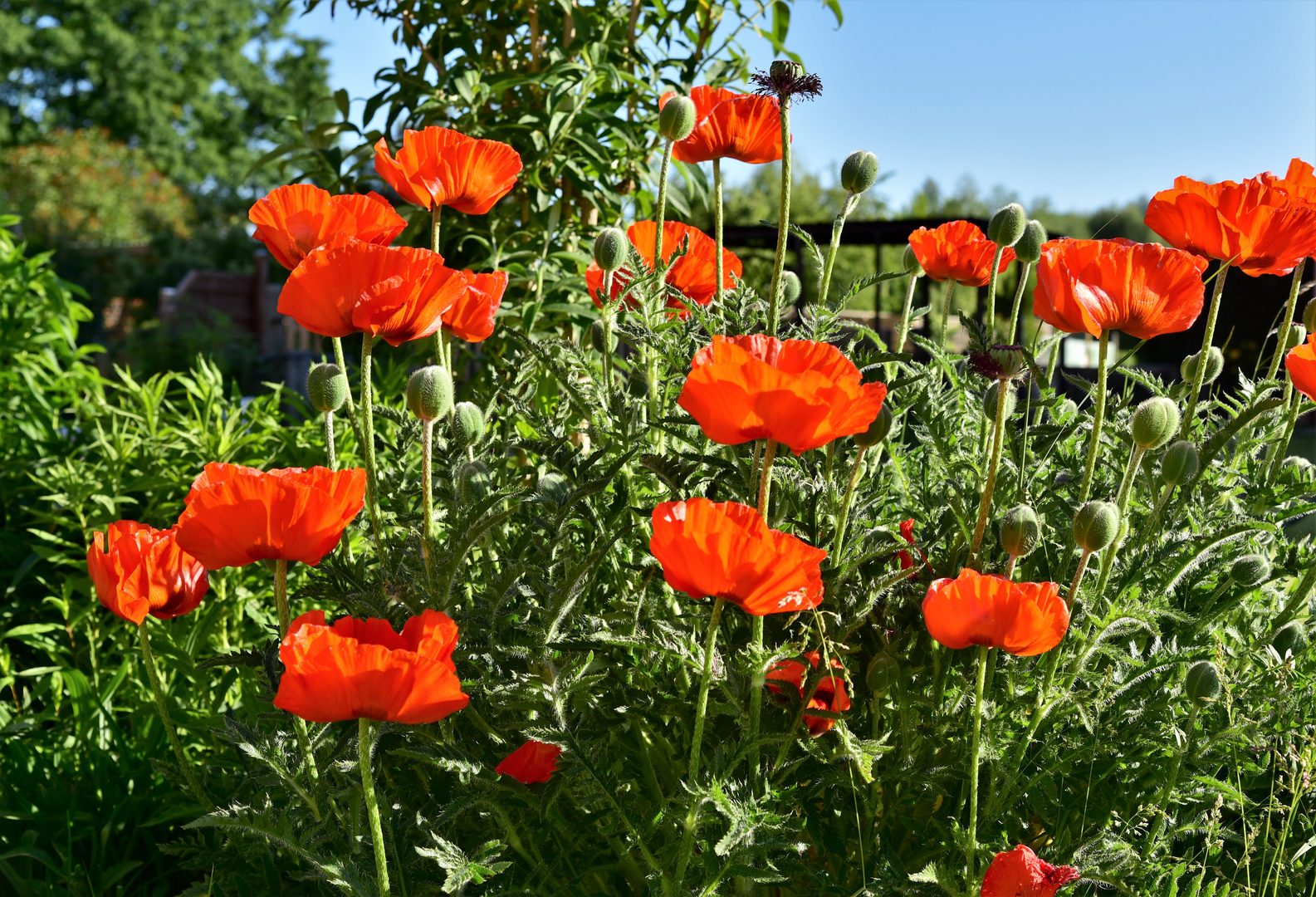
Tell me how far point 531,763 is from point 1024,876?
0.50m

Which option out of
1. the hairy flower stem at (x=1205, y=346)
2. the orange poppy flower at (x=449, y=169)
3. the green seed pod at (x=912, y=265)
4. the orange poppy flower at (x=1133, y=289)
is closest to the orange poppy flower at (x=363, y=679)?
the orange poppy flower at (x=449, y=169)

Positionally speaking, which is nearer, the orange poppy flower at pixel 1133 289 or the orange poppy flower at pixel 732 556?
the orange poppy flower at pixel 732 556

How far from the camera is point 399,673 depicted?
873mm

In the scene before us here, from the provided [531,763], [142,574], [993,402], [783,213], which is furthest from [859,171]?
[142,574]

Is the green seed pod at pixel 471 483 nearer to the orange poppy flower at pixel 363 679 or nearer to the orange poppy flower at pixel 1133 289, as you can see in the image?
the orange poppy flower at pixel 363 679

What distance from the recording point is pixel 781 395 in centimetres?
89

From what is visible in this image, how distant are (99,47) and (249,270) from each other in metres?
8.36

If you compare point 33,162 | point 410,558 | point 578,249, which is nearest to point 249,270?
point 33,162

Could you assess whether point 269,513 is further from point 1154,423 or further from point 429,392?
point 1154,423

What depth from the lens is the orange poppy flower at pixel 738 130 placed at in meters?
1.34

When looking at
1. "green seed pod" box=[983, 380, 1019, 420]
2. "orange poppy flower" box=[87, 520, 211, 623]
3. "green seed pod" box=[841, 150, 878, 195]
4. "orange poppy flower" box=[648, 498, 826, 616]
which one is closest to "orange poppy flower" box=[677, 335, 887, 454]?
"orange poppy flower" box=[648, 498, 826, 616]

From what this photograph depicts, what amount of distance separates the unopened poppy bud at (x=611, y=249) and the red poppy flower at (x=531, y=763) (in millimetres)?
577

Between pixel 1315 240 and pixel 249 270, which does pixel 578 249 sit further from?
pixel 249 270

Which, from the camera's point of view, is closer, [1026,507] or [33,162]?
[1026,507]
